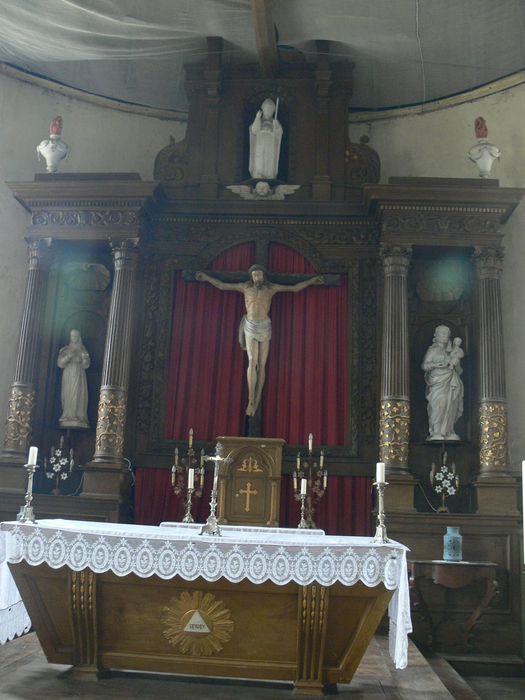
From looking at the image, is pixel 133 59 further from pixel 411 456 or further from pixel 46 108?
pixel 411 456

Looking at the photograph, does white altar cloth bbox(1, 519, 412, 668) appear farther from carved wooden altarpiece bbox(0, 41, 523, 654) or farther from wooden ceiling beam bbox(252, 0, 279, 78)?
wooden ceiling beam bbox(252, 0, 279, 78)

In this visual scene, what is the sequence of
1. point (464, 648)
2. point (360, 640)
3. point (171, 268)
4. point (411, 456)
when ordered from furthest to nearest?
point (171, 268) < point (411, 456) < point (464, 648) < point (360, 640)

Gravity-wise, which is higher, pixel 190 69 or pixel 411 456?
pixel 190 69

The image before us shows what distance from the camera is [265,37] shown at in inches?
338

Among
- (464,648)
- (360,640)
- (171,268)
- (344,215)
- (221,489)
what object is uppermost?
(344,215)

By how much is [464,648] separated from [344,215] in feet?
15.6

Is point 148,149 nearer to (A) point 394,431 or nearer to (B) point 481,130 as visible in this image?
(B) point 481,130

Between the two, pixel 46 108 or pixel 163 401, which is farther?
pixel 46 108

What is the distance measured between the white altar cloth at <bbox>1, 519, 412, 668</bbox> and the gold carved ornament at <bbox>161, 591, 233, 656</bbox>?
0.76 feet

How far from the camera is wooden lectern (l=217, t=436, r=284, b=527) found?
770 cm

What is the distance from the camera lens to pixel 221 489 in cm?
780

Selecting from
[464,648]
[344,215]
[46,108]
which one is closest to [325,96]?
[344,215]

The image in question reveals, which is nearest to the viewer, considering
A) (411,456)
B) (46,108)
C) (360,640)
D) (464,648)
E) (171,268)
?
(360,640)

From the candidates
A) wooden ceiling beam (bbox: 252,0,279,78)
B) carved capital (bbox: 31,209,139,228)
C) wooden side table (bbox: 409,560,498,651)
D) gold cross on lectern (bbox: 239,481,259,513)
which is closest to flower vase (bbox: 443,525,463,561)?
wooden side table (bbox: 409,560,498,651)
